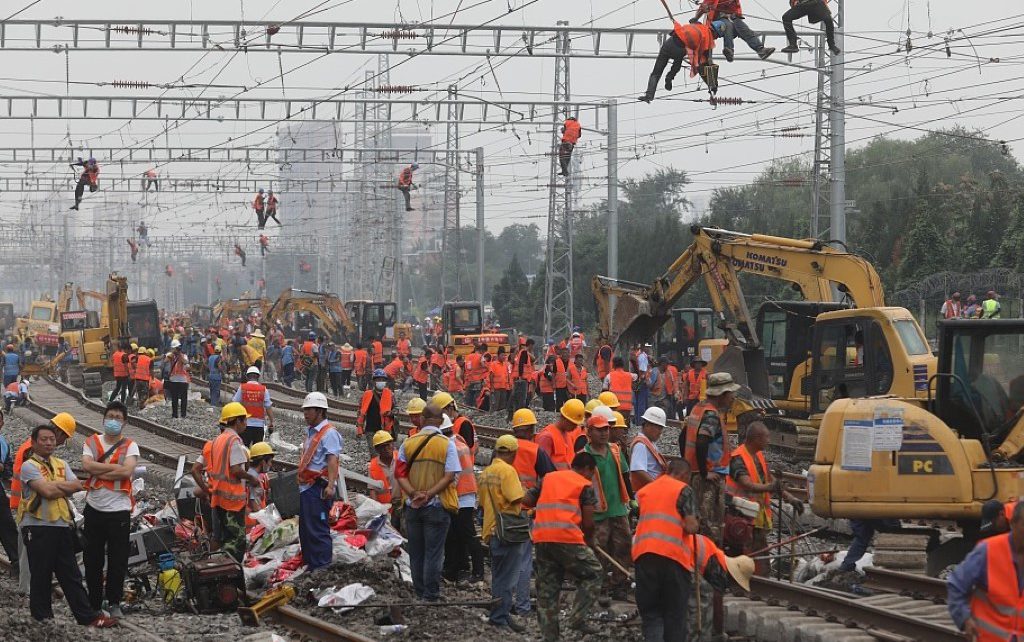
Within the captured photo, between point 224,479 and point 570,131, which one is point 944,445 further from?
point 570,131

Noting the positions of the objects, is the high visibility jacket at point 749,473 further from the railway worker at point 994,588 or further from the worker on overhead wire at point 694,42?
the worker on overhead wire at point 694,42

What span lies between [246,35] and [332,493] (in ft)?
52.2

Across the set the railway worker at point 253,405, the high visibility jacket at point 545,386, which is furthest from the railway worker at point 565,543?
the high visibility jacket at point 545,386

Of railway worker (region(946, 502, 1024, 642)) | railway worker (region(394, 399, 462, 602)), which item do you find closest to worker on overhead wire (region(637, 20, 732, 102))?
railway worker (region(394, 399, 462, 602))

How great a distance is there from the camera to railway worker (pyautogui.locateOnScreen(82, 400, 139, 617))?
1119 cm

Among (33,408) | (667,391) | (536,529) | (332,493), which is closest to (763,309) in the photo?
(667,391)

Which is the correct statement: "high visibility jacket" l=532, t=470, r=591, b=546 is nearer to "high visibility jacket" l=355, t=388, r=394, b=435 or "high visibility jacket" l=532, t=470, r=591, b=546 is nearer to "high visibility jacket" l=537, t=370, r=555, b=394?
"high visibility jacket" l=355, t=388, r=394, b=435

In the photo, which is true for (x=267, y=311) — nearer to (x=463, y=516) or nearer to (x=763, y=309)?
(x=763, y=309)

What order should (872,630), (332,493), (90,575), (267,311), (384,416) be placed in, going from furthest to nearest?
(267,311) < (384,416) < (332,493) < (90,575) < (872,630)

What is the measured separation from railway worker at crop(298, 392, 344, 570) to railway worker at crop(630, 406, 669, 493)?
2731 mm

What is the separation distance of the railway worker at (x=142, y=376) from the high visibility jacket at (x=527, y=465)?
22782 millimetres

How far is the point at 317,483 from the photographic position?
1241 cm

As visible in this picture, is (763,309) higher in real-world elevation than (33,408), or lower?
higher

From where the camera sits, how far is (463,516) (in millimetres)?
12594
